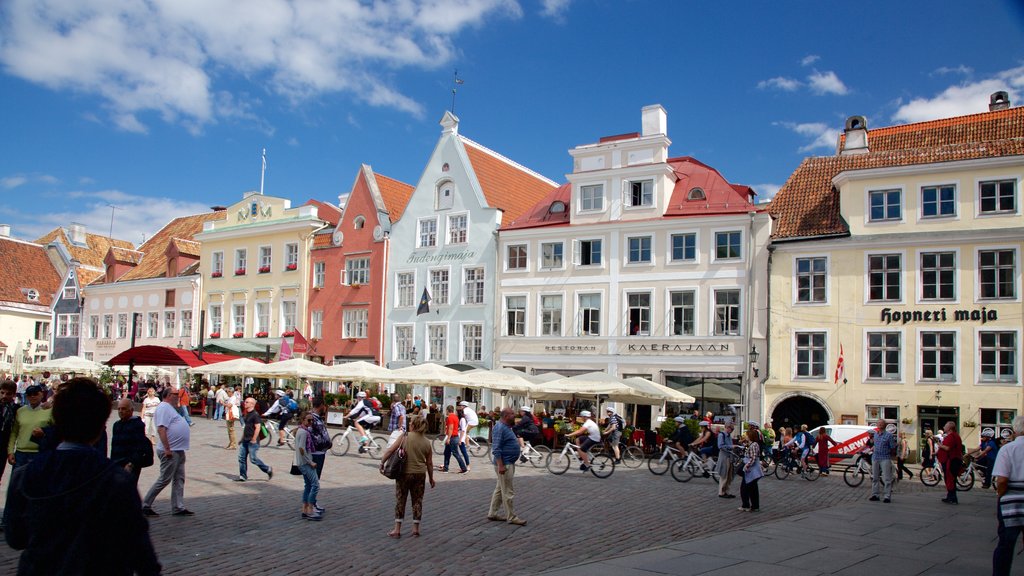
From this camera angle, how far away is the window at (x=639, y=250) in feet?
118

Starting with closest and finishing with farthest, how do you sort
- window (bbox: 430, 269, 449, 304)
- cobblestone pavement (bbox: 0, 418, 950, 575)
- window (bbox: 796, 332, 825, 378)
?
cobblestone pavement (bbox: 0, 418, 950, 575), window (bbox: 796, 332, 825, 378), window (bbox: 430, 269, 449, 304)

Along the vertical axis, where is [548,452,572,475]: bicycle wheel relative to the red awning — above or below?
below

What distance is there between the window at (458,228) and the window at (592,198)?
6.03 meters

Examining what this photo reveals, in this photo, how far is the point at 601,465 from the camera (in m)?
20.5

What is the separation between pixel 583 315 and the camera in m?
37.0

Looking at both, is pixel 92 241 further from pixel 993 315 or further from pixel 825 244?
pixel 993 315

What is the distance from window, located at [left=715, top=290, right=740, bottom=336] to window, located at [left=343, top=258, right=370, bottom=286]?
17748 mm

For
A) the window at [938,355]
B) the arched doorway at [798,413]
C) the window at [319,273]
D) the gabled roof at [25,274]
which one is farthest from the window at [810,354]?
the gabled roof at [25,274]

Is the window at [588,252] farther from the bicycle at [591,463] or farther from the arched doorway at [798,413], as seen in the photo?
the bicycle at [591,463]

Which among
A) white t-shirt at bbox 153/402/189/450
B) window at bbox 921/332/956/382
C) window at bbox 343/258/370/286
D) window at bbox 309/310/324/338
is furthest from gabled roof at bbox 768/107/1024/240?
white t-shirt at bbox 153/402/189/450

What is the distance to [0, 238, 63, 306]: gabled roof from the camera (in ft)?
195

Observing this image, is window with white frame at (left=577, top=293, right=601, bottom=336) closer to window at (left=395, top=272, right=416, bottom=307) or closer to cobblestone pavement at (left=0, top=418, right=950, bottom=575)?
window at (left=395, top=272, right=416, bottom=307)

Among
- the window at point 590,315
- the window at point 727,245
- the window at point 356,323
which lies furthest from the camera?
the window at point 356,323

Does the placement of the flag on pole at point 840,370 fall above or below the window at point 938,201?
below
